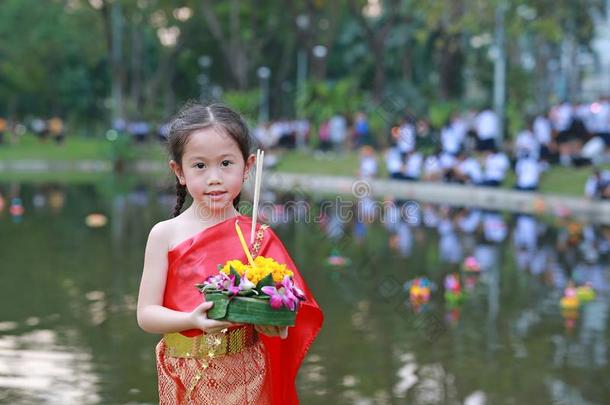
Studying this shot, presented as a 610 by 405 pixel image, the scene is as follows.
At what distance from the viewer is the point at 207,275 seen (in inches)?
143

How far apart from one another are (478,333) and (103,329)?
110 inches

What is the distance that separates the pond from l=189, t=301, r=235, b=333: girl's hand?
175 cm

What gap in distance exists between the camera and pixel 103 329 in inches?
363

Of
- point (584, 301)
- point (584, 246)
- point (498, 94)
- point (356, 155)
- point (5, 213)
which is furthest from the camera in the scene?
point (356, 155)

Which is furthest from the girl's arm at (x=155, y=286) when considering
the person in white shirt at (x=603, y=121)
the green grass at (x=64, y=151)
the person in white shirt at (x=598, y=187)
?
the green grass at (x=64, y=151)

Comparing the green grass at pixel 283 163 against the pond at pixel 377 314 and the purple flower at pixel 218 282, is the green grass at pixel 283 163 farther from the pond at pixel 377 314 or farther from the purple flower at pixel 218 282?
the purple flower at pixel 218 282

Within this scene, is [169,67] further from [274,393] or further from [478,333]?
[274,393]

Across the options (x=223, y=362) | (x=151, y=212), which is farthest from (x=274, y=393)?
(x=151, y=212)

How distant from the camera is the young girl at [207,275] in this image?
3678 mm

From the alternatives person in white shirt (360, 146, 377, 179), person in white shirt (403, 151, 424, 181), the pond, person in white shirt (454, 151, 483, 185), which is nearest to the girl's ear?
the pond

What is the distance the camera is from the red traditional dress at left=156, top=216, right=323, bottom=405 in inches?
145

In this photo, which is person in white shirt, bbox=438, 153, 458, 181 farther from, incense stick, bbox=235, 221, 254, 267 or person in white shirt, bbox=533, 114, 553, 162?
incense stick, bbox=235, 221, 254, 267

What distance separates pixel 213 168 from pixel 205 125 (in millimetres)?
136

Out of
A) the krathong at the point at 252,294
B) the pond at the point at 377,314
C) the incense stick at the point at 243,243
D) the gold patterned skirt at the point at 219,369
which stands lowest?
the pond at the point at 377,314
